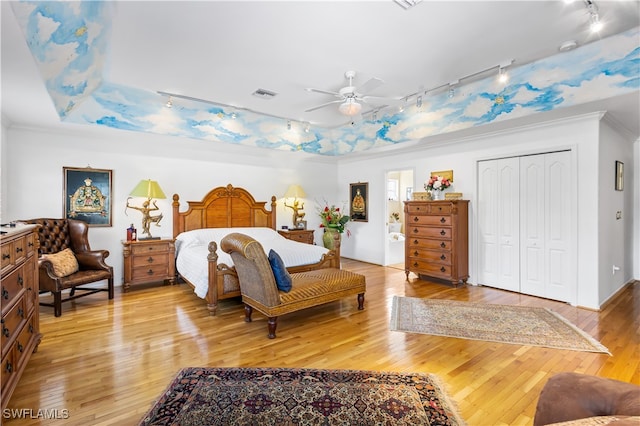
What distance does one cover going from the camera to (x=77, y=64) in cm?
305

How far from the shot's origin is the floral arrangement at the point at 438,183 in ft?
17.2

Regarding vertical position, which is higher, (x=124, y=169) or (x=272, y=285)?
(x=124, y=169)

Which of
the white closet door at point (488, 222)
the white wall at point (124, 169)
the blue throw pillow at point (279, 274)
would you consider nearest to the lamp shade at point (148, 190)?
the white wall at point (124, 169)

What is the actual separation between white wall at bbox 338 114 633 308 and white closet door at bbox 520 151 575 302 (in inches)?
5.0

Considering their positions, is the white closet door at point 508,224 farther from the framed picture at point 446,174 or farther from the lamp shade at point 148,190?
the lamp shade at point 148,190

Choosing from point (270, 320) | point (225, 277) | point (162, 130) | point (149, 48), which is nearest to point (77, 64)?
point (149, 48)

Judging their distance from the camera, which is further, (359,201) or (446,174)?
(359,201)

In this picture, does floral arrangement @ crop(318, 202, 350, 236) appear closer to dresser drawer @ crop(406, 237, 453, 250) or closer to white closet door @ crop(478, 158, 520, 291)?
dresser drawer @ crop(406, 237, 453, 250)

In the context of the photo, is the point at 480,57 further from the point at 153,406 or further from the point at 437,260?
the point at 153,406

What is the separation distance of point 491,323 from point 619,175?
319cm

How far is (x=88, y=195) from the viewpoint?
4.72 m

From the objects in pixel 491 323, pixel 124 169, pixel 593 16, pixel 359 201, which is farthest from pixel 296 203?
pixel 593 16

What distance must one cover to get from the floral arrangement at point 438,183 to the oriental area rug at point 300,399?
141 inches

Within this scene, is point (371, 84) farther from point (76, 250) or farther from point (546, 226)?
point (76, 250)
